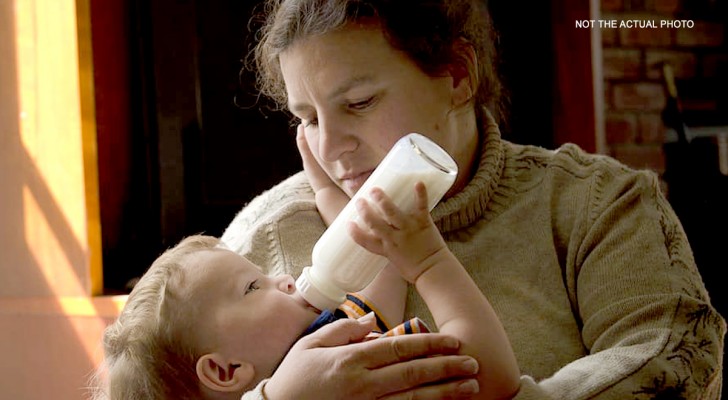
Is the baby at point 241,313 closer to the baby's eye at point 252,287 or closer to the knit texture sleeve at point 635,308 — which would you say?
the baby's eye at point 252,287

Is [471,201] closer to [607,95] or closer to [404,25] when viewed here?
[404,25]

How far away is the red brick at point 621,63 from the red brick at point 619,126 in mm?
130

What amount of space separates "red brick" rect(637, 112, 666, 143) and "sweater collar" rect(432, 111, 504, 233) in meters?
1.76

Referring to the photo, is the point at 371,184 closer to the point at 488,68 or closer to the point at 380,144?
the point at 380,144

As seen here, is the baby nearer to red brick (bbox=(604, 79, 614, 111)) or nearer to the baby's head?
the baby's head

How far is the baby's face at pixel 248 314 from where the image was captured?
3.59 ft

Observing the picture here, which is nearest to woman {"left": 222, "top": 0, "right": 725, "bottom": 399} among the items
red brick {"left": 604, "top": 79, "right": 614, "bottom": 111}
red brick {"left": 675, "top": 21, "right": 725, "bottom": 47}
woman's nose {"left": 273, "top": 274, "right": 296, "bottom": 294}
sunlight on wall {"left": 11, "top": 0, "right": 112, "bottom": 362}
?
woman's nose {"left": 273, "top": 274, "right": 296, "bottom": 294}

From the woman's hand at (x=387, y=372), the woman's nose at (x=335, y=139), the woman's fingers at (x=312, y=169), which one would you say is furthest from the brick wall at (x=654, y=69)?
the woman's hand at (x=387, y=372)

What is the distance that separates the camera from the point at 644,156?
2951 millimetres

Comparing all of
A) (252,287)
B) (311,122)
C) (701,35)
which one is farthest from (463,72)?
(701,35)

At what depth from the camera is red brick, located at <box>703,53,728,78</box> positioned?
301cm

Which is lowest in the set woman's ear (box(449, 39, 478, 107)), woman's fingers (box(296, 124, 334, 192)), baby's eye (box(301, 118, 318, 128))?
woman's fingers (box(296, 124, 334, 192))

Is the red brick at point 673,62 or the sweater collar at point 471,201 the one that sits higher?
the red brick at point 673,62

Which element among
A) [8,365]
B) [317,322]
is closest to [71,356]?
[8,365]
